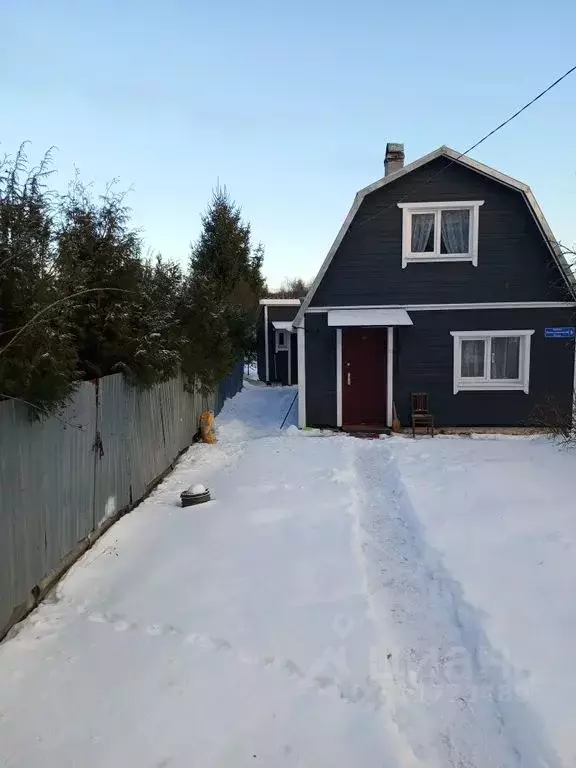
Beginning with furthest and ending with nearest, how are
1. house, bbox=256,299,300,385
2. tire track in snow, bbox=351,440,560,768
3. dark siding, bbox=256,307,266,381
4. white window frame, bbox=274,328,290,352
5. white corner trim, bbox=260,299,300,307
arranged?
1. dark siding, bbox=256,307,266,381
2. white corner trim, bbox=260,299,300,307
3. house, bbox=256,299,300,385
4. white window frame, bbox=274,328,290,352
5. tire track in snow, bbox=351,440,560,768

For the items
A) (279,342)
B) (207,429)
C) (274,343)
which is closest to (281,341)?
(279,342)

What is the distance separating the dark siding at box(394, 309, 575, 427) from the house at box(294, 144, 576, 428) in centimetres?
2

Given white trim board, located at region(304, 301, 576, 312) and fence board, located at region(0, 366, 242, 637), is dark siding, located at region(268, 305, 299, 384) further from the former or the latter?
fence board, located at region(0, 366, 242, 637)

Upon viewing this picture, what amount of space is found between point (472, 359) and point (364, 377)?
232 cm

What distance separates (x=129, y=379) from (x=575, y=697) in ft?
17.5

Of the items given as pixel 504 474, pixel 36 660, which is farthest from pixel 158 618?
pixel 504 474

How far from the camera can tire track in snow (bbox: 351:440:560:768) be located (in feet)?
8.53

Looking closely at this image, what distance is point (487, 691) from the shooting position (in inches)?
118

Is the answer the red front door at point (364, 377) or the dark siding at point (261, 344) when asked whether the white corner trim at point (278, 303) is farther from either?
the red front door at point (364, 377)

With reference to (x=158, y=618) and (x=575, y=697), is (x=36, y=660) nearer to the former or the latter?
(x=158, y=618)

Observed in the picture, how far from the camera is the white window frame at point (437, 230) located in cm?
1101

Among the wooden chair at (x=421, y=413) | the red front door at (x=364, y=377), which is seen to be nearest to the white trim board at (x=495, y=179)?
the red front door at (x=364, y=377)

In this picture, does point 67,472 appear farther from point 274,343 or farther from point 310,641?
point 274,343

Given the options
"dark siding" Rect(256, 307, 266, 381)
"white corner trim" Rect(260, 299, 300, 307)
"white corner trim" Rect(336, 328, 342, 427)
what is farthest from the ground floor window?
"white corner trim" Rect(336, 328, 342, 427)
